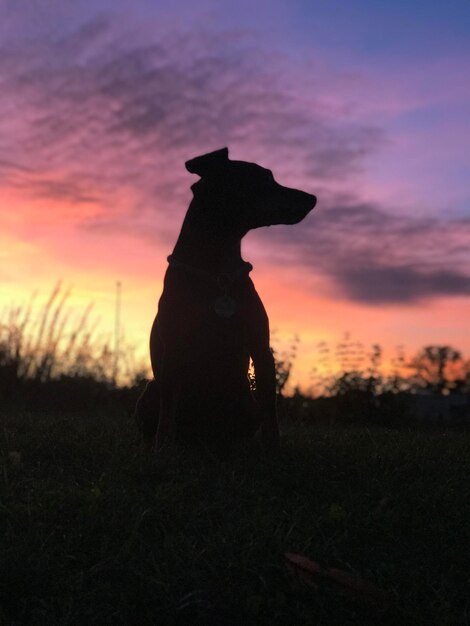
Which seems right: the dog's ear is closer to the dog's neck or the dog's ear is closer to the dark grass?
the dog's neck

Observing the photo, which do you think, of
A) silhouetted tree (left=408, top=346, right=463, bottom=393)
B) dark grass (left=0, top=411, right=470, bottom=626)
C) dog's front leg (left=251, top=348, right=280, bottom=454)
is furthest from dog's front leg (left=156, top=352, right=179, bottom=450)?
silhouetted tree (left=408, top=346, right=463, bottom=393)

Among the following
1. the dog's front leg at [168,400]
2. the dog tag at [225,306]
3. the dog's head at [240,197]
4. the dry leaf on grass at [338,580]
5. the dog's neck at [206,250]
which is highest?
the dog's head at [240,197]

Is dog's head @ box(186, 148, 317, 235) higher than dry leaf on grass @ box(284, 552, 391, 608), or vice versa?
dog's head @ box(186, 148, 317, 235)

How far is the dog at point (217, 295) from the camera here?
5.22 m

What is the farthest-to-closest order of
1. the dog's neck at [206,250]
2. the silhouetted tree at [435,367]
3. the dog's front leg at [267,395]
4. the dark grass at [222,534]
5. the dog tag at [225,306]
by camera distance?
the silhouetted tree at [435,367] → the dog's front leg at [267,395] → the dog's neck at [206,250] → the dog tag at [225,306] → the dark grass at [222,534]

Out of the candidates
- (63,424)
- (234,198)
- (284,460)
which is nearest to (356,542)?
(284,460)

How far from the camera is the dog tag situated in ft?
17.0

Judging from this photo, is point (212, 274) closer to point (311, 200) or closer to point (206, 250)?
point (206, 250)

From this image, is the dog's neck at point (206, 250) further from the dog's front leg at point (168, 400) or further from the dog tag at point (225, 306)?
the dog's front leg at point (168, 400)

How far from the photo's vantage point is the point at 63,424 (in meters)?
7.15

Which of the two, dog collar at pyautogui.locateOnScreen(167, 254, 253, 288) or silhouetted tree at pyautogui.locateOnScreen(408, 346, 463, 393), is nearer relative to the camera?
dog collar at pyautogui.locateOnScreen(167, 254, 253, 288)

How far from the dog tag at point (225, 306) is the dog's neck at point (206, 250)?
Answer: 0.21 m

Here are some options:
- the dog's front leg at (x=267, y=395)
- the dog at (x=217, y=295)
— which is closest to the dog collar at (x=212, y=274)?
the dog at (x=217, y=295)

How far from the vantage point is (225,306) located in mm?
5188
